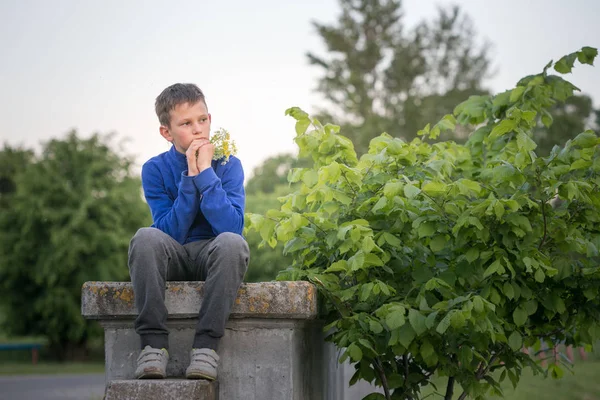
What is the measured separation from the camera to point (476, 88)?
3016cm

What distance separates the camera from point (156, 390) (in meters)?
2.72

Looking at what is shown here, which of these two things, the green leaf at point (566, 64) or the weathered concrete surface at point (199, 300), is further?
the green leaf at point (566, 64)

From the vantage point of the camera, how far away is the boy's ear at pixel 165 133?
352 cm

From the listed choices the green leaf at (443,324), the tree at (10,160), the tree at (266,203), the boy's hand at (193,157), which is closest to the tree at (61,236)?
the tree at (266,203)

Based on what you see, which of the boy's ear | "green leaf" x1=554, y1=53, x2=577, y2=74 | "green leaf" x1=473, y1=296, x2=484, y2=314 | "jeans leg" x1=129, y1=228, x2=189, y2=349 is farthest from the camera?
"green leaf" x1=554, y1=53, x2=577, y2=74

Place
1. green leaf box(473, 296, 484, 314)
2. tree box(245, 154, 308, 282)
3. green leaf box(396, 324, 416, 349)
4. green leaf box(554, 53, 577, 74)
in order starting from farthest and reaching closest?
1. tree box(245, 154, 308, 282)
2. green leaf box(554, 53, 577, 74)
3. green leaf box(396, 324, 416, 349)
4. green leaf box(473, 296, 484, 314)

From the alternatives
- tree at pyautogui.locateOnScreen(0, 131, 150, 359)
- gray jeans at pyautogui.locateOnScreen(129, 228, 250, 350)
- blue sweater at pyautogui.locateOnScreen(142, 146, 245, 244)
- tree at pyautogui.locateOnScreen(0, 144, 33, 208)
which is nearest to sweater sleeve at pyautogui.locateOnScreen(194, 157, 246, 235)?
blue sweater at pyautogui.locateOnScreen(142, 146, 245, 244)

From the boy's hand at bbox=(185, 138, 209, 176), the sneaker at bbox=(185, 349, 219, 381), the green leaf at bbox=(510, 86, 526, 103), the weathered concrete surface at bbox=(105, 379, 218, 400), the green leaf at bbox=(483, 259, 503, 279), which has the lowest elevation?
the weathered concrete surface at bbox=(105, 379, 218, 400)

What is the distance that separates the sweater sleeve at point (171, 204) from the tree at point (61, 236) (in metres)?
20.1

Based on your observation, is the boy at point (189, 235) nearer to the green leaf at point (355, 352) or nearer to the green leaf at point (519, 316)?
the green leaf at point (355, 352)

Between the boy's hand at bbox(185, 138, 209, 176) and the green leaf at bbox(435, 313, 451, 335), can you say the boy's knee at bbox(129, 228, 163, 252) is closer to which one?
the boy's hand at bbox(185, 138, 209, 176)

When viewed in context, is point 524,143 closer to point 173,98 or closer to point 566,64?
point 566,64

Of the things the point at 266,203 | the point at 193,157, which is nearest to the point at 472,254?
the point at 193,157

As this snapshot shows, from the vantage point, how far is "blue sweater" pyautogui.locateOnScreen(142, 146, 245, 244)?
321 centimetres
